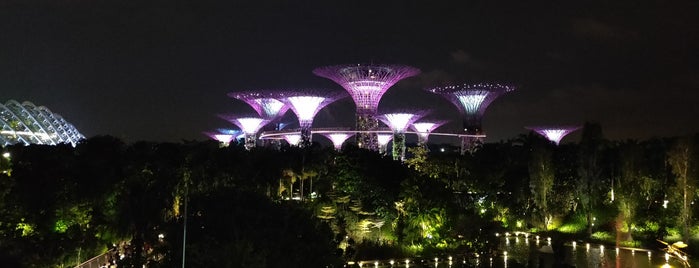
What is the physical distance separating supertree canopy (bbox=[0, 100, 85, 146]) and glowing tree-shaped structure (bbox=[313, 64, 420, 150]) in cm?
2179

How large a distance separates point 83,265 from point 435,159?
913 inches

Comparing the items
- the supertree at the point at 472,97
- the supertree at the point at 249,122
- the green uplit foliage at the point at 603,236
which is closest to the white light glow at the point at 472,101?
the supertree at the point at 472,97

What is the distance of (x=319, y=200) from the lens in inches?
1179

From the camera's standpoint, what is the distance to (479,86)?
59.3 metres

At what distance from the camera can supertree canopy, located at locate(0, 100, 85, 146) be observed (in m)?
53.7

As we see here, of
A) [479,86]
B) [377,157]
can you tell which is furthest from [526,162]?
[479,86]

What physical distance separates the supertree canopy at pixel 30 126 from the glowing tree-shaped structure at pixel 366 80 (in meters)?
21.8

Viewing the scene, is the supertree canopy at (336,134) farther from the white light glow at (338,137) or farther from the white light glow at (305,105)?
the white light glow at (305,105)

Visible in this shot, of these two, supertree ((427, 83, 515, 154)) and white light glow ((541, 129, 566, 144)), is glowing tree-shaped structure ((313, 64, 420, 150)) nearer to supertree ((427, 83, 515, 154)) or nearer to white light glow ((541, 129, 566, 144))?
supertree ((427, 83, 515, 154))

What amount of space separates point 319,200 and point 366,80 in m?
21.4

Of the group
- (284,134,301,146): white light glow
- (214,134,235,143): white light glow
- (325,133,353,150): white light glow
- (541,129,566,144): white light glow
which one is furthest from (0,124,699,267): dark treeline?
(214,134,235,143): white light glow

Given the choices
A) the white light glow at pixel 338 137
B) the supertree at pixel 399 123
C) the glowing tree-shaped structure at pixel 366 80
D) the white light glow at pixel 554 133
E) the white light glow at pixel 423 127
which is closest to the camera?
the glowing tree-shaped structure at pixel 366 80

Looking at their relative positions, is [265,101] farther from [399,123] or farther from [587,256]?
[587,256]

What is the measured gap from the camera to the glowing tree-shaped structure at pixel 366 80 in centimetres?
4884
